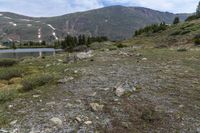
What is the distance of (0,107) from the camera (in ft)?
41.0

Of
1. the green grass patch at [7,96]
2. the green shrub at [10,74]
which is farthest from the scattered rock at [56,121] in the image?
the green shrub at [10,74]

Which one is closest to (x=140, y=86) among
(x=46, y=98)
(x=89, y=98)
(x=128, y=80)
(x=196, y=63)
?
(x=128, y=80)

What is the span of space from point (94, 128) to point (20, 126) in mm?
2572

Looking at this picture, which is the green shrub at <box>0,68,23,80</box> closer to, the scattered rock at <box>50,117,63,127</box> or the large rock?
the large rock

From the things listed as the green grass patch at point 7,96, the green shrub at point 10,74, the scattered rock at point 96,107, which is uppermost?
the scattered rock at point 96,107

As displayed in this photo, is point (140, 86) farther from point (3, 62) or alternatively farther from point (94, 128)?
point (3, 62)

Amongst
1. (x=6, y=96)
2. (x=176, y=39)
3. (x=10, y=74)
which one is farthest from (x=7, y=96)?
(x=176, y=39)

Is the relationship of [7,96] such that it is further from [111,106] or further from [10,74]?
[10,74]

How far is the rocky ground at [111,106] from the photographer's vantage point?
10.3 m

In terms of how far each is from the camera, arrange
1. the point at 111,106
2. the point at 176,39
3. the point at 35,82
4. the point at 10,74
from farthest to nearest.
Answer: the point at 176,39
the point at 10,74
the point at 35,82
the point at 111,106

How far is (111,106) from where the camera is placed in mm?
12227

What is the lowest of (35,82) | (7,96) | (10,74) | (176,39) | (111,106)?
(10,74)

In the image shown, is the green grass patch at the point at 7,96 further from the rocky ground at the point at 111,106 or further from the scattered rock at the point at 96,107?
the scattered rock at the point at 96,107

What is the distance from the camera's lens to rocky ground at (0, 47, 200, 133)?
407 inches
